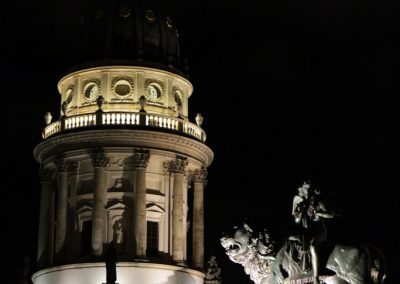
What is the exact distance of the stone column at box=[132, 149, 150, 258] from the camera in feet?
207

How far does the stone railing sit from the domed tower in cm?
7

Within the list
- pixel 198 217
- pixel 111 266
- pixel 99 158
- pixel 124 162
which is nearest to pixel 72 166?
pixel 99 158

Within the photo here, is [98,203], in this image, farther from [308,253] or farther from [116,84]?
[308,253]

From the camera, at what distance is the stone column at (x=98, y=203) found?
6316 centimetres

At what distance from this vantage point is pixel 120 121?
6488 cm

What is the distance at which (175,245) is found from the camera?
211ft

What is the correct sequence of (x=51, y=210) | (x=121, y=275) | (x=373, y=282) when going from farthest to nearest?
(x=51, y=210) < (x=121, y=275) < (x=373, y=282)

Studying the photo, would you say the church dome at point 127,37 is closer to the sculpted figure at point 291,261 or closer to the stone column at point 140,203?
the stone column at point 140,203

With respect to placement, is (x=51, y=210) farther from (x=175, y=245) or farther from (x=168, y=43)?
(x=168, y=43)

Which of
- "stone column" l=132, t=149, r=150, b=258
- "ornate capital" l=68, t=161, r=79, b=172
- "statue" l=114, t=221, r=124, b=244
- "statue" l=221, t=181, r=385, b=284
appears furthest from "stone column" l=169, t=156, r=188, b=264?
"statue" l=221, t=181, r=385, b=284

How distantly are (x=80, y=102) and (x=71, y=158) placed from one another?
4307mm

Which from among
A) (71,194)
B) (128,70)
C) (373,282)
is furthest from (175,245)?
(373,282)

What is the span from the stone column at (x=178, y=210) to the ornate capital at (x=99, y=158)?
4475mm

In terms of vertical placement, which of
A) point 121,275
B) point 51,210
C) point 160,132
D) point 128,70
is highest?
point 128,70
